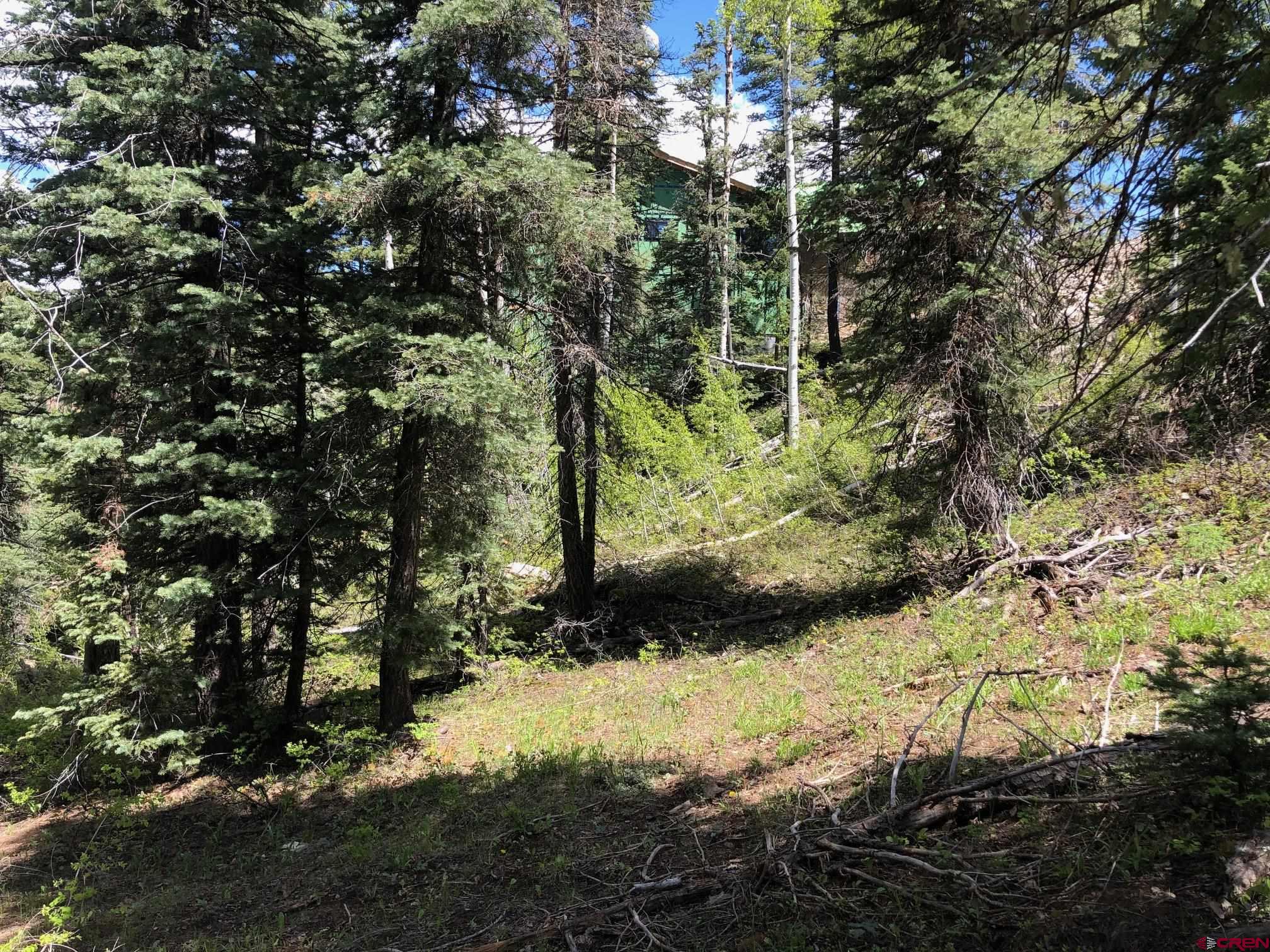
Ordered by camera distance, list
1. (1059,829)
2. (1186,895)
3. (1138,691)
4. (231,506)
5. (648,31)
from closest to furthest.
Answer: (1186,895), (1059,829), (1138,691), (231,506), (648,31)

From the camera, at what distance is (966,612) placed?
8469 millimetres

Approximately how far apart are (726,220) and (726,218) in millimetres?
105

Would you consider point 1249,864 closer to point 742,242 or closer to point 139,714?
point 139,714

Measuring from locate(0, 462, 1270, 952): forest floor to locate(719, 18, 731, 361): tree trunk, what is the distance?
39.0 ft

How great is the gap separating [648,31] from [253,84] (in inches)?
323

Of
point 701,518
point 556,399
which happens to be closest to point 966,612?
point 556,399

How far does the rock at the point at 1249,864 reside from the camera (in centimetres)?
291

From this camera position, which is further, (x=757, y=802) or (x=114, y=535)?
(x=114, y=535)

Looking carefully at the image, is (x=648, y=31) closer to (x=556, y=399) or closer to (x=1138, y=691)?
(x=556, y=399)

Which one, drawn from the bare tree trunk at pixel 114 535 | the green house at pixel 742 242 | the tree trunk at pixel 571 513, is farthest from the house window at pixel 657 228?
the bare tree trunk at pixel 114 535

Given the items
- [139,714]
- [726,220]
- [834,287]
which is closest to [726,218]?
[726,220]

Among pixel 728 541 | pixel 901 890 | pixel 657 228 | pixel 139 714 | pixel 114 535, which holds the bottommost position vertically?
pixel 139 714

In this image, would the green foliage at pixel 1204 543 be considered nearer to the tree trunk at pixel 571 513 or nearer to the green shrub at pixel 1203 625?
the green shrub at pixel 1203 625

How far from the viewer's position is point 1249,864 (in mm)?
2961
